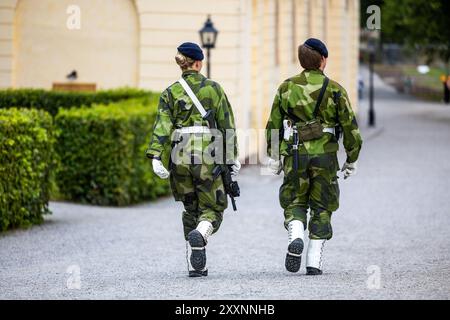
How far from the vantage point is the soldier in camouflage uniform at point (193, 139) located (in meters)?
10.6

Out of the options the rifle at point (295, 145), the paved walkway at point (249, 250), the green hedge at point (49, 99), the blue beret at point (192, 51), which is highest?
the blue beret at point (192, 51)

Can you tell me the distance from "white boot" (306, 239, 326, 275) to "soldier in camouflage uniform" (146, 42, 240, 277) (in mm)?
781

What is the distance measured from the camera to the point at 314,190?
35.3 ft

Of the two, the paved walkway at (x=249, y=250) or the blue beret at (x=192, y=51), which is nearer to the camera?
the paved walkway at (x=249, y=250)

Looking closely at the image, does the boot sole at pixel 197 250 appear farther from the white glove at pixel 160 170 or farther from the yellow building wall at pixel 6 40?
the yellow building wall at pixel 6 40

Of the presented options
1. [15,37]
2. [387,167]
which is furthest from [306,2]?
[15,37]

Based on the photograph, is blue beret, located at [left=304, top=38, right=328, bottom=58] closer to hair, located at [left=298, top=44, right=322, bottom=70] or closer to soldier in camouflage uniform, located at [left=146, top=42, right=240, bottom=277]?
hair, located at [left=298, top=44, right=322, bottom=70]

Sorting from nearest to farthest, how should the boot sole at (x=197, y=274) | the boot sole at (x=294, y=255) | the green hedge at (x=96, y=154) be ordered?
the boot sole at (x=294, y=255) < the boot sole at (x=197, y=274) < the green hedge at (x=96, y=154)

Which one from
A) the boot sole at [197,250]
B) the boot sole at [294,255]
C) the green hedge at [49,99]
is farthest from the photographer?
the green hedge at [49,99]

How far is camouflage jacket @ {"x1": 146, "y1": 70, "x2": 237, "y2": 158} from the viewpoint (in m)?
10.6

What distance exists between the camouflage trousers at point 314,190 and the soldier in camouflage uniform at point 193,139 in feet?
1.69

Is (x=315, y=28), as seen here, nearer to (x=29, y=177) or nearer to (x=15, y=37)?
(x=15, y=37)

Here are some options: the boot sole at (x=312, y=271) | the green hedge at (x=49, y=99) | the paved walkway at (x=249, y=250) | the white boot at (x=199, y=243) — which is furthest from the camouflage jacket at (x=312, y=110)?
the green hedge at (x=49, y=99)

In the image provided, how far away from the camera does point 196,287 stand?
9.72 metres
